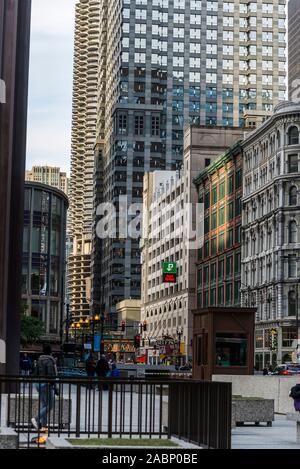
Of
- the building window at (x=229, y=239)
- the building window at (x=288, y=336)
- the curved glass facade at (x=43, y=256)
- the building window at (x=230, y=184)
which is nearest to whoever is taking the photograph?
the building window at (x=288, y=336)

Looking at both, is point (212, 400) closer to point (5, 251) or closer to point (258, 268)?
point (5, 251)

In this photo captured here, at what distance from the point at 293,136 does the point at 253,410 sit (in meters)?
85.9

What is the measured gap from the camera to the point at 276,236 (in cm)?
11075

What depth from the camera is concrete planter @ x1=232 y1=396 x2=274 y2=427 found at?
26000 millimetres

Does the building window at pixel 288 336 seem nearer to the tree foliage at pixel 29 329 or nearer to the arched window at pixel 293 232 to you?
the arched window at pixel 293 232

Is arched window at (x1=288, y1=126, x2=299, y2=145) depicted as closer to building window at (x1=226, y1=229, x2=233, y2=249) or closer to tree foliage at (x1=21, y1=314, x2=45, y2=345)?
building window at (x1=226, y1=229, x2=233, y2=249)

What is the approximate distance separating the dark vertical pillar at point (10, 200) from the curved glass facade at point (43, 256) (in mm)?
97567

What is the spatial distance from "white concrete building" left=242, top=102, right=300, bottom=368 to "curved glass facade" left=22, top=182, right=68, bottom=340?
28423 millimetres

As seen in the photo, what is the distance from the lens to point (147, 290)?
183625mm

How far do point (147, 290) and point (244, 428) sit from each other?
15836 centimetres

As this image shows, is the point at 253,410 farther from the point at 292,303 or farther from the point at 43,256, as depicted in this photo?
the point at 43,256

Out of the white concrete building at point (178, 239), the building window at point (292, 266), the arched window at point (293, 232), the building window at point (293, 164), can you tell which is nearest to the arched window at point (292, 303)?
A: the building window at point (292, 266)

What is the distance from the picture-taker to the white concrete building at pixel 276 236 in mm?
108000
